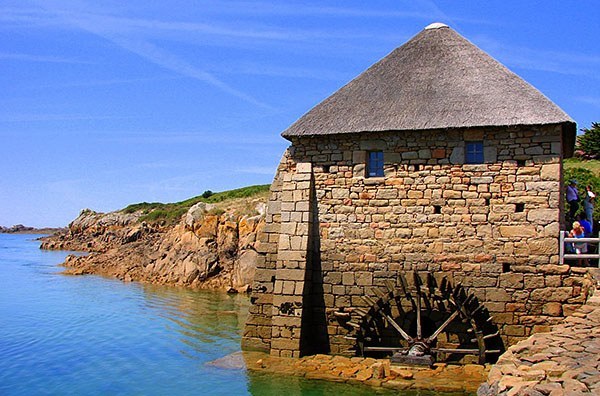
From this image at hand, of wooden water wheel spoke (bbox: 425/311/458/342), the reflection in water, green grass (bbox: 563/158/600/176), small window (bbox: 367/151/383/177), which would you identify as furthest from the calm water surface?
green grass (bbox: 563/158/600/176)

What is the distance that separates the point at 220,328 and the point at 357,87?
839 cm

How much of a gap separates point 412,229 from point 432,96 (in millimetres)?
2859

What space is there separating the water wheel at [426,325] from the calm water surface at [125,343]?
1.71 metres

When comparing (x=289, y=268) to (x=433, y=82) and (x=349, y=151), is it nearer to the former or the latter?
(x=349, y=151)

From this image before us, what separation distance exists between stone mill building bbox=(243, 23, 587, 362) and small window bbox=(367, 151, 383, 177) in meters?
0.03

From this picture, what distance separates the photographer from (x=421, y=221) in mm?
12398

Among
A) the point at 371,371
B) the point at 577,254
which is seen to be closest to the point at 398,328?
the point at 371,371

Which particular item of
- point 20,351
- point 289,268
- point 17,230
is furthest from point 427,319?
point 17,230

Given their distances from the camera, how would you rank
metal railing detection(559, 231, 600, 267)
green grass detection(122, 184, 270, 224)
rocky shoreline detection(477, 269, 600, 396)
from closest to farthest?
rocky shoreline detection(477, 269, 600, 396), metal railing detection(559, 231, 600, 267), green grass detection(122, 184, 270, 224)

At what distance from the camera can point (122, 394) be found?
445 inches

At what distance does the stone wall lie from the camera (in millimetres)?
11734

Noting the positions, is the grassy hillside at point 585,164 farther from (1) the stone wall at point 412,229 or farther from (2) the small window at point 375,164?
(2) the small window at point 375,164

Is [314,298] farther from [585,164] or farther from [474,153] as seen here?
[585,164]

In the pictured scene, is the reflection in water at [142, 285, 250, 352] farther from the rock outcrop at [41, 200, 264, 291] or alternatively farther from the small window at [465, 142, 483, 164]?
the small window at [465, 142, 483, 164]
